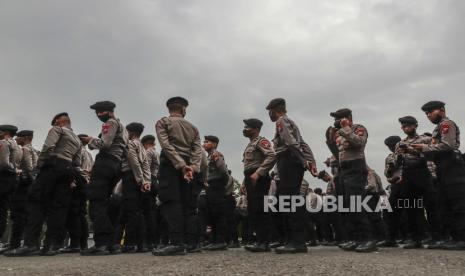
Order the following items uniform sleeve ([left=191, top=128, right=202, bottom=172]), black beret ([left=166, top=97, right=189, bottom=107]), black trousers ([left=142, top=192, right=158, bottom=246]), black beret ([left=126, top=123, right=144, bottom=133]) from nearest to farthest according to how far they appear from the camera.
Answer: uniform sleeve ([left=191, top=128, right=202, bottom=172])
black beret ([left=166, top=97, right=189, bottom=107])
black beret ([left=126, top=123, right=144, bottom=133])
black trousers ([left=142, top=192, right=158, bottom=246])

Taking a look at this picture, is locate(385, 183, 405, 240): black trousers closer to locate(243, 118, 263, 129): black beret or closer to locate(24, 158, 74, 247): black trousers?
locate(243, 118, 263, 129): black beret

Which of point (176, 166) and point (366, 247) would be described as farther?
point (366, 247)

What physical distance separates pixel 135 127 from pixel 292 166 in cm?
324

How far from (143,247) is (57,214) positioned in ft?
5.08

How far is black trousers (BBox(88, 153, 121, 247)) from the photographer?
659 centimetres

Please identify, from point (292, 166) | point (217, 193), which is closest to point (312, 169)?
point (292, 166)

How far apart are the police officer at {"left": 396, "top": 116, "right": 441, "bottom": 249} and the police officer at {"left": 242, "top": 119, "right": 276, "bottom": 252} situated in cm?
226

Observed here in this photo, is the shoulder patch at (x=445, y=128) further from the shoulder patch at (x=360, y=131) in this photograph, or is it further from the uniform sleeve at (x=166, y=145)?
the uniform sleeve at (x=166, y=145)

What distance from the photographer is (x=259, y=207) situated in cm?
707

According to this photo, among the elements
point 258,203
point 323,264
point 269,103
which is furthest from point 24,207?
point 323,264

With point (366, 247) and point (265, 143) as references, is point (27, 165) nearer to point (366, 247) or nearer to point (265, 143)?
point (265, 143)

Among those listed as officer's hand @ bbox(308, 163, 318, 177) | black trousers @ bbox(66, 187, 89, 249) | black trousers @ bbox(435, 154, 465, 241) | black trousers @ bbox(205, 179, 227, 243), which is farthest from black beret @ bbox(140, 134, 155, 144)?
black trousers @ bbox(435, 154, 465, 241)

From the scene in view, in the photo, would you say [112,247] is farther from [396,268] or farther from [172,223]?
[396,268]

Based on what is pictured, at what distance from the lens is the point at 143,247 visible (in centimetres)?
761
